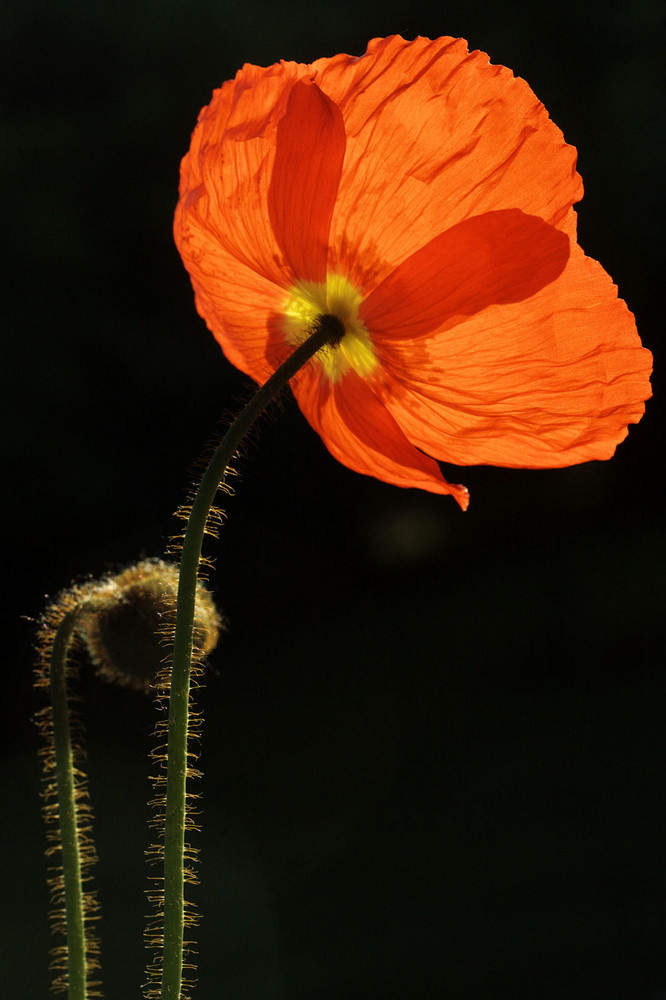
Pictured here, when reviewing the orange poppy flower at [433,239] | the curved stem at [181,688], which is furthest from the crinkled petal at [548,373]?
the curved stem at [181,688]

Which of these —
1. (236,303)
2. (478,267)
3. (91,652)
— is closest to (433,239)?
(478,267)

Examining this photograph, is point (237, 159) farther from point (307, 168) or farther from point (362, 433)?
point (362, 433)

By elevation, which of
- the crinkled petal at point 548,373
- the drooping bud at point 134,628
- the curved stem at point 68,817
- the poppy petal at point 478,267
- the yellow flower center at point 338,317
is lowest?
the curved stem at point 68,817

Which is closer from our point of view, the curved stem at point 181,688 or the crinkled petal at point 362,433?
the curved stem at point 181,688

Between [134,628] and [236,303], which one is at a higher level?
[236,303]

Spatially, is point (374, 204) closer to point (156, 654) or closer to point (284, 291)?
point (284, 291)

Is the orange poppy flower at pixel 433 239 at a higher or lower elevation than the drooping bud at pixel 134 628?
higher

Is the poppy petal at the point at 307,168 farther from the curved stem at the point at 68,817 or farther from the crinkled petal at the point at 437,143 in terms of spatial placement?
the curved stem at the point at 68,817
